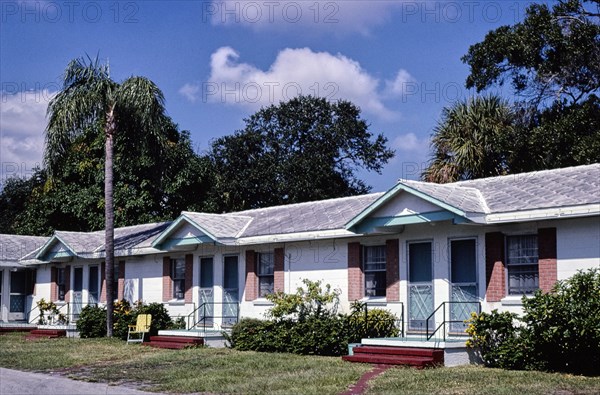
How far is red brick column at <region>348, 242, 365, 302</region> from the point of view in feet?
70.9

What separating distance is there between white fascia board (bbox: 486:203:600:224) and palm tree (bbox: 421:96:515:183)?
12.0 meters

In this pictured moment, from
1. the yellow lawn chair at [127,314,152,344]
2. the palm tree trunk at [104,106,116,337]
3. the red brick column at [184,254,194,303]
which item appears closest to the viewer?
the yellow lawn chair at [127,314,152,344]

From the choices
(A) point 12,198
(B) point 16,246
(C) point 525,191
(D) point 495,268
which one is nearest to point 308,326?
(D) point 495,268

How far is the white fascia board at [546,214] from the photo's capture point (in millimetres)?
16359

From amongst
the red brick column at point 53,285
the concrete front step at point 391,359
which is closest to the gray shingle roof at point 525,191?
the concrete front step at point 391,359

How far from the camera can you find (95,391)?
14.7m

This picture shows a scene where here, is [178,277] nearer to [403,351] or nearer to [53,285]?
[53,285]

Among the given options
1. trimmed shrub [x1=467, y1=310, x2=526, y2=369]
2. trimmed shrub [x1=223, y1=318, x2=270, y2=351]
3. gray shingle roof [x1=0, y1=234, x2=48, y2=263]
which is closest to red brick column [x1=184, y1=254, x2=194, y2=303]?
trimmed shrub [x1=223, y1=318, x2=270, y2=351]

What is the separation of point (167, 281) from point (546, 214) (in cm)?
1506

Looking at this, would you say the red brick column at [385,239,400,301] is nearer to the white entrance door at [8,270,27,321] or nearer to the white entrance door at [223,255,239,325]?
the white entrance door at [223,255,239,325]

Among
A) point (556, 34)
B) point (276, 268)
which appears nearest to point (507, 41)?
point (556, 34)

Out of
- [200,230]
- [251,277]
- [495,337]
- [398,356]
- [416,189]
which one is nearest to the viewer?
[495,337]

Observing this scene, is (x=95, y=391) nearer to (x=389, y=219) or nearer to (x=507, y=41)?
(x=389, y=219)

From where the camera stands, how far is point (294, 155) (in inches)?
2044
